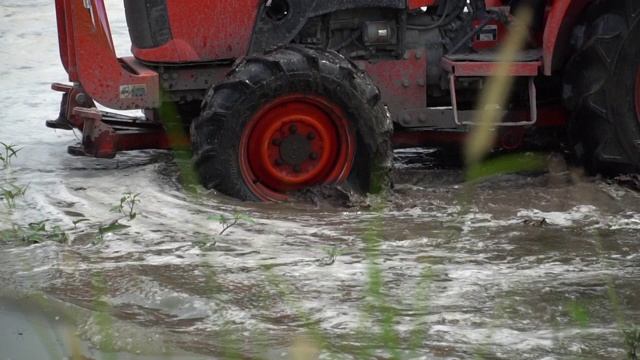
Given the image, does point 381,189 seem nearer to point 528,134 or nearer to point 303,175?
point 303,175

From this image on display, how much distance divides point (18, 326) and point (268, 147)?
2.55 m

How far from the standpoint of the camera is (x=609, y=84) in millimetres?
6945

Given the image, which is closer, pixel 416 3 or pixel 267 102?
pixel 267 102

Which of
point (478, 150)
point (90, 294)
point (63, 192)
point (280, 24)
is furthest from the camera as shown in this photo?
point (478, 150)

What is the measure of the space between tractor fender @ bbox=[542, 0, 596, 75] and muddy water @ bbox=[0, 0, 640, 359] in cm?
68

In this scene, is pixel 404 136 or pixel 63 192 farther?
pixel 404 136

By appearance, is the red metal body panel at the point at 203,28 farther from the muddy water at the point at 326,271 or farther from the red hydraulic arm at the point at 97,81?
the muddy water at the point at 326,271

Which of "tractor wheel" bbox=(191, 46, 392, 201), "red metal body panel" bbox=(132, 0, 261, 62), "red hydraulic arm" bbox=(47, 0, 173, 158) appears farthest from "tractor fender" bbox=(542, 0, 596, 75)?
"red hydraulic arm" bbox=(47, 0, 173, 158)

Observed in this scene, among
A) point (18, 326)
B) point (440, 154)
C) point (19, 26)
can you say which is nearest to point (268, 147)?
point (440, 154)

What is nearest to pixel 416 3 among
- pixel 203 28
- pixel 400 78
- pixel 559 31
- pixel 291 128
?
pixel 400 78

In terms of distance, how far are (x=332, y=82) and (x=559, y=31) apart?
1404 millimetres

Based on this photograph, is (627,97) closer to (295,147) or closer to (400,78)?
(400,78)

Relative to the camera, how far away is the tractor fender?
6.86 meters

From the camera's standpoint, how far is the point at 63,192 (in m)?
6.56
